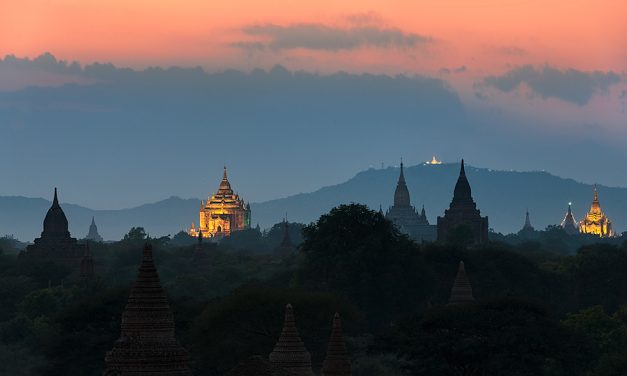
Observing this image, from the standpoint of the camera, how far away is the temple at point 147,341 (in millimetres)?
45688

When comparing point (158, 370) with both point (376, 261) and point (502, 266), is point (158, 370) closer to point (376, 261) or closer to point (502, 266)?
point (376, 261)

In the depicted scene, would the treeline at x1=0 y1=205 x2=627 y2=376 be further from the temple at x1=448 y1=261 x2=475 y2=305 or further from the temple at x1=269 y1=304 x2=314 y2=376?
the temple at x1=269 y1=304 x2=314 y2=376

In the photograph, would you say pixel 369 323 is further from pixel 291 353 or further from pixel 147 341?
pixel 147 341

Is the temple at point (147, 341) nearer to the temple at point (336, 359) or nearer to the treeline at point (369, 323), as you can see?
the temple at point (336, 359)

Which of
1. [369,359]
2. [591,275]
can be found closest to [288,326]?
[369,359]

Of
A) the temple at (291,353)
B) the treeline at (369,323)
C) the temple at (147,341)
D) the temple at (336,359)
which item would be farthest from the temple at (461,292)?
the temple at (147,341)

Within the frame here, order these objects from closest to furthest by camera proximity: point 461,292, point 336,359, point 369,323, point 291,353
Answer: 1. point 291,353
2. point 336,359
3. point 461,292
4. point 369,323

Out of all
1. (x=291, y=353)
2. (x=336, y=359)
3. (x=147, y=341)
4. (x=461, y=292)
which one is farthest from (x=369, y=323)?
(x=147, y=341)

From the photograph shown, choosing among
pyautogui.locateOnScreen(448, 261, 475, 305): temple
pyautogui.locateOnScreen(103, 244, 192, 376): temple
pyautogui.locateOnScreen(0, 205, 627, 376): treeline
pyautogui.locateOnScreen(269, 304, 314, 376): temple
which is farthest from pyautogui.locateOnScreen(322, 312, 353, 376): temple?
pyautogui.locateOnScreen(448, 261, 475, 305): temple

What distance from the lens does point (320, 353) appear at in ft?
324

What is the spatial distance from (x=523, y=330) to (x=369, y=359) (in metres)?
13.1

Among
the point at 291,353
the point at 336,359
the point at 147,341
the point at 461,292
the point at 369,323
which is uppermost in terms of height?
→ the point at 461,292

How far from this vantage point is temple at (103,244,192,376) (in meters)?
45.7

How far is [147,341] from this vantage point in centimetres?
4622
